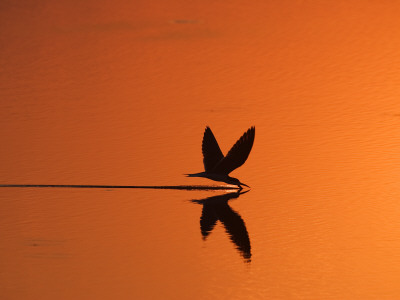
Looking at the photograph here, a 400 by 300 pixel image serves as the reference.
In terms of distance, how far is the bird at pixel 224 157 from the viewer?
403 inches

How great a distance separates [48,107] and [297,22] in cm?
488

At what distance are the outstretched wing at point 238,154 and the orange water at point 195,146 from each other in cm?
20

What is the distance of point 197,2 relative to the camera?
17578mm

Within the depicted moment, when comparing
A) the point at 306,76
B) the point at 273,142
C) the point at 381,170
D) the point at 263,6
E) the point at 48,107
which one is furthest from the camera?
the point at 263,6

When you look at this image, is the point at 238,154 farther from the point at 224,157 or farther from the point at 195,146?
the point at 195,146

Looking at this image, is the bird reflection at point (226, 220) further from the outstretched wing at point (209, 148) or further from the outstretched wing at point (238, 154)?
the outstretched wing at point (209, 148)

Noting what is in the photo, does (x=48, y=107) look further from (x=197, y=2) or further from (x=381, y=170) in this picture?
(x=197, y=2)

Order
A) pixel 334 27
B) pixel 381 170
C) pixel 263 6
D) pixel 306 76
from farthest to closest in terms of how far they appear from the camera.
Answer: pixel 263 6
pixel 334 27
pixel 306 76
pixel 381 170

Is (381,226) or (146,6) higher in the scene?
(146,6)

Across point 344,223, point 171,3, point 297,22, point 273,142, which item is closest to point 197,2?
point 171,3

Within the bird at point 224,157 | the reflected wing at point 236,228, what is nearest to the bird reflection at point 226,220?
the reflected wing at point 236,228

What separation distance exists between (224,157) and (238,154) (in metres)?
0.13

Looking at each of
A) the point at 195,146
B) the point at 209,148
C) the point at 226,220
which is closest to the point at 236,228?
the point at 226,220

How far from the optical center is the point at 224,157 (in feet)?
33.7
